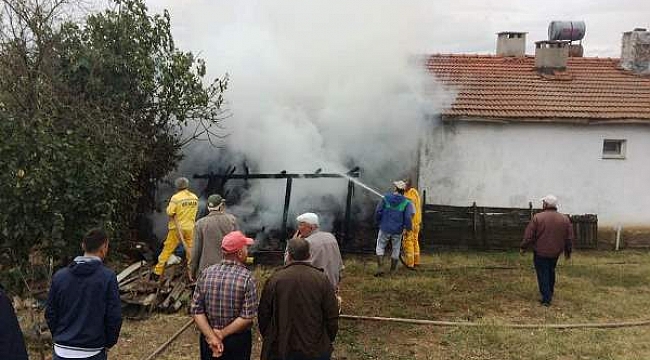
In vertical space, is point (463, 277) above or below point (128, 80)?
below

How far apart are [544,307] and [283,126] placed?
20.6 feet

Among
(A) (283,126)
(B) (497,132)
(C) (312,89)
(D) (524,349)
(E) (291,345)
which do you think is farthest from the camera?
(B) (497,132)

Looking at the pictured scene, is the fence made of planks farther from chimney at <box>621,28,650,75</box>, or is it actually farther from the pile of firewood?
chimney at <box>621,28,650,75</box>

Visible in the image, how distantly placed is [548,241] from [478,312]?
1516mm

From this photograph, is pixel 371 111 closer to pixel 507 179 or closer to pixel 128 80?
pixel 507 179

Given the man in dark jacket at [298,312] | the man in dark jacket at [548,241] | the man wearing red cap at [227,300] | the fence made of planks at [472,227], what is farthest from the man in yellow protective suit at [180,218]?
the fence made of planks at [472,227]

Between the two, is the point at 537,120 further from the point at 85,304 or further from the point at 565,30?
the point at 85,304

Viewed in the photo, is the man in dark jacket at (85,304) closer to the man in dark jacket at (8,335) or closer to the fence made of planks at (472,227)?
the man in dark jacket at (8,335)

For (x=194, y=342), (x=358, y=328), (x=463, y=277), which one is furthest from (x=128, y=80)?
(x=463, y=277)

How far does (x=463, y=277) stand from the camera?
10.1 m

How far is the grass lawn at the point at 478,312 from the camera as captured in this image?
265 inches

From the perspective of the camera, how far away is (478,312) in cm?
814

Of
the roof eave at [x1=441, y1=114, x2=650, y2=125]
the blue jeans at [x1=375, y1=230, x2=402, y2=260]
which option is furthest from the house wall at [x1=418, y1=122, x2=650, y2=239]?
the blue jeans at [x1=375, y1=230, x2=402, y2=260]

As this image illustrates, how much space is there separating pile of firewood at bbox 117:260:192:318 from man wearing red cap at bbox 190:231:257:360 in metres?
3.85
